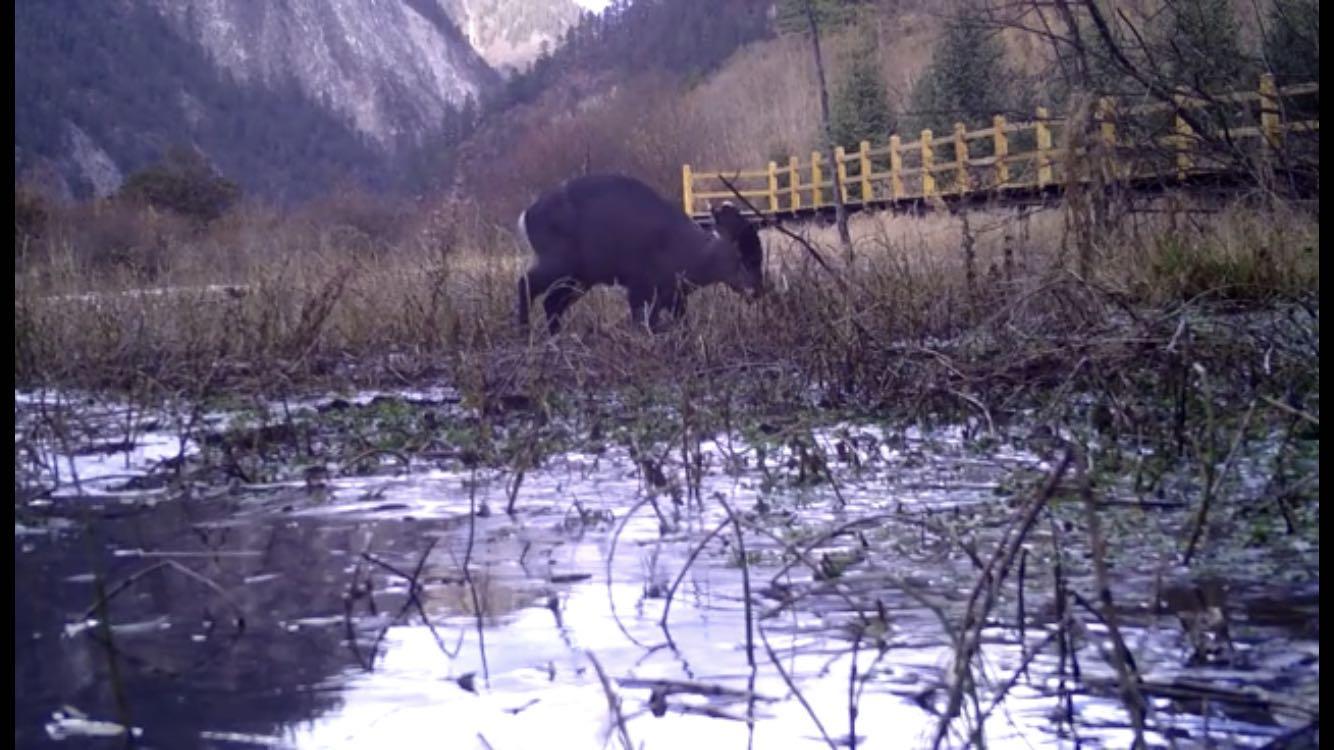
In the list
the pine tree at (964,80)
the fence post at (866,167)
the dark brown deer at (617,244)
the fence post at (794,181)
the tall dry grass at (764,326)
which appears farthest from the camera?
the fence post at (794,181)

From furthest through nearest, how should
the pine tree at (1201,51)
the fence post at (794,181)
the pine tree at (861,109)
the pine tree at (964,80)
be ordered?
1. the fence post at (794,181)
2. the pine tree at (861,109)
3. the pine tree at (964,80)
4. the pine tree at (1201,51)

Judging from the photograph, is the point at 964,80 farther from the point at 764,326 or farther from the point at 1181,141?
the point at 764,326

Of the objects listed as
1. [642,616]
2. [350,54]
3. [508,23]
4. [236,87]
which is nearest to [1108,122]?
[642,616]

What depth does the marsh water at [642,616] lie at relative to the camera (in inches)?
113

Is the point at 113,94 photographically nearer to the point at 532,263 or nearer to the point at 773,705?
the point at 532,263

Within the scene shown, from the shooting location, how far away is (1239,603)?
3.61m

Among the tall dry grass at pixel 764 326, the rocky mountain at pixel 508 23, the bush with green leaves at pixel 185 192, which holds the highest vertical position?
the rocky mountain at pixel 508 23

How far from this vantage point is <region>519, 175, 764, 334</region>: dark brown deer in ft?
38.9

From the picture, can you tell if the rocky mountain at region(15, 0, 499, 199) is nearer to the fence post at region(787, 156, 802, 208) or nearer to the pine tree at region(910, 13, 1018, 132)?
the fence post at region(787, 156, 802, 208)

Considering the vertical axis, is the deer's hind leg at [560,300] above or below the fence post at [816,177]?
below

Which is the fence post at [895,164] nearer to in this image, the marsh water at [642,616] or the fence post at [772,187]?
the fence post at [772,187]

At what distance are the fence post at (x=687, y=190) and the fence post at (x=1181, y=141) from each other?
24.2 meters

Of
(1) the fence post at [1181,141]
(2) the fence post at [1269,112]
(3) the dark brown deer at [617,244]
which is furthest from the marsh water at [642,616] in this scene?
(3) the dark brown deer at [617,244]

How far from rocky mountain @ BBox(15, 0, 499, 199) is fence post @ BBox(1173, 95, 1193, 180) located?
1285 inches
